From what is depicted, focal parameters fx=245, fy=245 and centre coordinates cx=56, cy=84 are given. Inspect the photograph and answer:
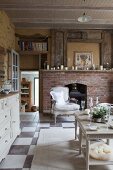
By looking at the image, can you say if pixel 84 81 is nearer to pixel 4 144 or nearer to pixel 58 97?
pixel 58 97

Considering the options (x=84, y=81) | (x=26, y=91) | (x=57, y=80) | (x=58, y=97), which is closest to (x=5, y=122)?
(x=58, y=97)

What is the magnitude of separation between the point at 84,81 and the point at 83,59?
0.77 metres

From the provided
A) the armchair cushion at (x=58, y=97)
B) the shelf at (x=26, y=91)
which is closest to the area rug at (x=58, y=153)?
the armchair cushion at (x=58, y=97)

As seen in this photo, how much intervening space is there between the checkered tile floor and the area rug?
0.11 m

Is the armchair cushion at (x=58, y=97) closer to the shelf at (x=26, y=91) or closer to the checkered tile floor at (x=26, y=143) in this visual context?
the checkered tile floor at (x=26, y=143)

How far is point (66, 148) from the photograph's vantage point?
4156 mm

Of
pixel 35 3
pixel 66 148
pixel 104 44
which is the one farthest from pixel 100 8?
pixel 66 148

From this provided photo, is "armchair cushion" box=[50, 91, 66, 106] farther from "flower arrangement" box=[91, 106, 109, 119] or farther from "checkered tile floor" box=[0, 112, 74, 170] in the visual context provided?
"flower arrangement" box=[91, 106, 109, 119]

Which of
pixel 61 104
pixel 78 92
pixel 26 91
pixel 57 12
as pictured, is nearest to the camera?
pixel 57 12

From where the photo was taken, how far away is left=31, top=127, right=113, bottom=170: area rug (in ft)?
10.9

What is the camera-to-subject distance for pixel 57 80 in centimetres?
823

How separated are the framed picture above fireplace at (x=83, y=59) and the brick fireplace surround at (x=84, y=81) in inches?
13.8

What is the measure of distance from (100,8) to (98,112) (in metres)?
3.15

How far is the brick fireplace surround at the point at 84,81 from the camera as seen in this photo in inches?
324
